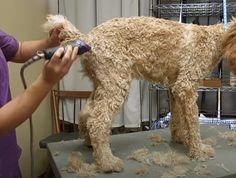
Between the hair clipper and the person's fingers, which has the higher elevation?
the hair clipper

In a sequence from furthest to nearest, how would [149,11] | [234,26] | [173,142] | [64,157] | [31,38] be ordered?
[149,11], [31,38], [173,142], [64,157], [234,26]

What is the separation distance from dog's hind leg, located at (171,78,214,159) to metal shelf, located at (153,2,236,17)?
1.16m

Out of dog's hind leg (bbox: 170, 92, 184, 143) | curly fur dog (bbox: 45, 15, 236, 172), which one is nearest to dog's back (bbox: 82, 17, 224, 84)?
curly fur dog (bbox: 45, 15, 236, 172)

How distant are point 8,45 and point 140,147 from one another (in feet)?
1.99

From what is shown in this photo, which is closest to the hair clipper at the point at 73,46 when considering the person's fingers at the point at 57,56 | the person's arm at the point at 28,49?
the person's fingers at the point at 57,56

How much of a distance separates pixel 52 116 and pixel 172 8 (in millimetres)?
1079

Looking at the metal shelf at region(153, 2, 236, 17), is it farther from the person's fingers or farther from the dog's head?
the person's fingers

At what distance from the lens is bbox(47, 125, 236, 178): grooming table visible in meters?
1.11

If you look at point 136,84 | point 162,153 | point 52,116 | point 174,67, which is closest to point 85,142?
point 162,153

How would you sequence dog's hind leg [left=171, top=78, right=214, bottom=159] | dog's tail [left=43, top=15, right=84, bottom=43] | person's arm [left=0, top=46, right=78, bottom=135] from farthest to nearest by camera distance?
1. dog's hind leg [left=171, top=78, right=214, bottom=159]
2. dog's tail [left=43, top=15, right=84, bottom=43]
3. person's arm [left=0, top=46, right=78, bottom=135]

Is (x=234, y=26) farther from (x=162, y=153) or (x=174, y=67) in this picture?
(x=162, y=153)

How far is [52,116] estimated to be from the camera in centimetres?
243

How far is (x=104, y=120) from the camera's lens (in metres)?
1.10

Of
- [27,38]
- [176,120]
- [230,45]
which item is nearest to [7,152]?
[176,120]
